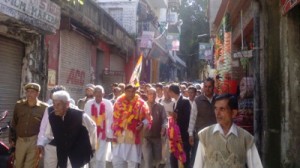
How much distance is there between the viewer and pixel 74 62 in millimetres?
15070

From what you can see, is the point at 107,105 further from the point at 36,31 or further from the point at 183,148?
the point at 36,31

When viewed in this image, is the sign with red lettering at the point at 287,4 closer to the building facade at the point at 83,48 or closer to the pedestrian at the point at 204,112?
the pedestrian at the point at 204,112

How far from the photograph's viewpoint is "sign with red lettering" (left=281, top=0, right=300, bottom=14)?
5629 millimetres

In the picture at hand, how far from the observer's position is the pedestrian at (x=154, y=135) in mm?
7734

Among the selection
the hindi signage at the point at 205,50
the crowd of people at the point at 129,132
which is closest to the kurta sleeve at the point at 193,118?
the crowd of people at the point at 129,132

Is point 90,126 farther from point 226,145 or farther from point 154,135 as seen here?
point 226,145

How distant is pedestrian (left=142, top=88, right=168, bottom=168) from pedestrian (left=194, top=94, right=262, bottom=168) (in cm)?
397

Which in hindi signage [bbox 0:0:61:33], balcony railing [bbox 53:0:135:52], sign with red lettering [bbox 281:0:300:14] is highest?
balcony railing [bbox 53:0:135:52]

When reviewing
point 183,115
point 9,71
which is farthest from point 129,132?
point 9,71

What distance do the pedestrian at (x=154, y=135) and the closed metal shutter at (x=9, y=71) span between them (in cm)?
414

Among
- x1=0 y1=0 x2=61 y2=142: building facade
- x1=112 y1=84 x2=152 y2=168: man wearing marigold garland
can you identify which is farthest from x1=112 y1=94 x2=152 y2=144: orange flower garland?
x1=0 y1=0 x2=61 y2=142: building facade

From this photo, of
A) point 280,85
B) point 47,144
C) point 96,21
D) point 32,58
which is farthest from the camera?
point 96,21

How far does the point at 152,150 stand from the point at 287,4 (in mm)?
3574

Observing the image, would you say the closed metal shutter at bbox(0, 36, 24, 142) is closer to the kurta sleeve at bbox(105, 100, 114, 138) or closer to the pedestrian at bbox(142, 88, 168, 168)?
the kurta sleeve at bbox(105, 100, 114, 138)
